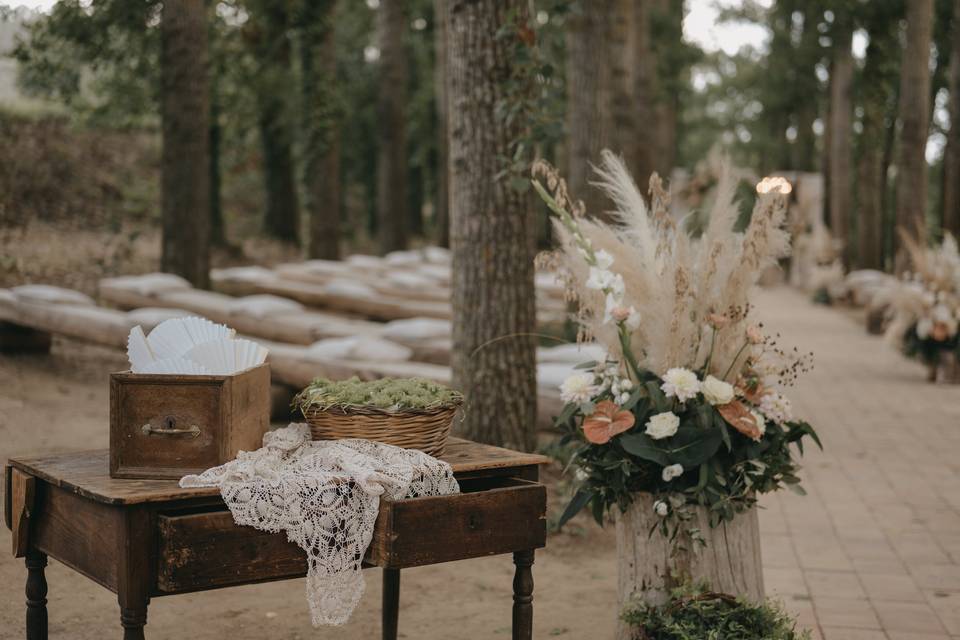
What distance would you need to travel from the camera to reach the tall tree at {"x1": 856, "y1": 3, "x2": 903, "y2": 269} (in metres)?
20.7

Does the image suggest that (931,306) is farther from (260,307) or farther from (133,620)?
(133,620)

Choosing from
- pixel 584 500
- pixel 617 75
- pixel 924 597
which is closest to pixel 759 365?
pixel 584 500

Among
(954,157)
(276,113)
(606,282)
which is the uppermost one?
(276,113)

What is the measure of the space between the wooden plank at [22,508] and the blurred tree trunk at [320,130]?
1452 centimetres

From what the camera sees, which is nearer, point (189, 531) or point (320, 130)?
point (189, 531)

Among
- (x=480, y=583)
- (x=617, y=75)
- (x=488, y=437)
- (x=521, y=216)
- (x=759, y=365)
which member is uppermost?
(x=617, y=75)

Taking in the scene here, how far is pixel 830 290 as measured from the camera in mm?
22984

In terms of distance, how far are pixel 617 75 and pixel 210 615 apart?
815 centimetres

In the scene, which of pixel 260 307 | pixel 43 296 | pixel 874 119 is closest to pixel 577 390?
pixel 260 307

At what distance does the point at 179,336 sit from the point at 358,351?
5024 mm

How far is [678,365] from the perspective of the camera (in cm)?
405

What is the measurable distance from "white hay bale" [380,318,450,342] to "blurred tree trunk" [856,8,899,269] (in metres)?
14.0

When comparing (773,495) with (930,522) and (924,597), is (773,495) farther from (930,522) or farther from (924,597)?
(924,597)

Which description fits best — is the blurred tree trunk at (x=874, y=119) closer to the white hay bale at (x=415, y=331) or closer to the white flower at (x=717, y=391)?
the white hay bale at (x=415, y=331)
